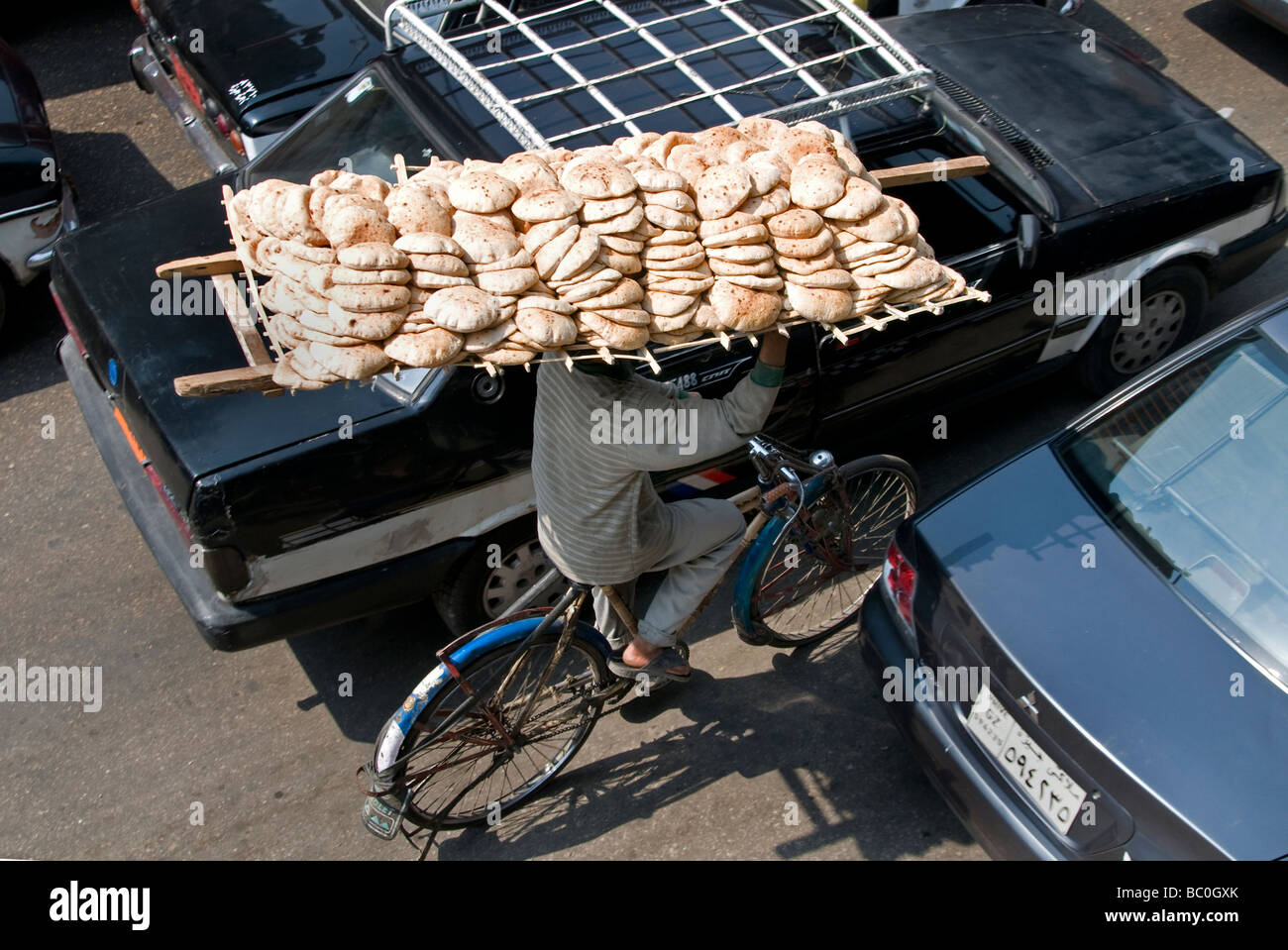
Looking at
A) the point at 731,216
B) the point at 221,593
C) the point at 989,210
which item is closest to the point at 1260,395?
the point at 989,210

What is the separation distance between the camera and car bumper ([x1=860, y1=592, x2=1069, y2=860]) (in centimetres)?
291

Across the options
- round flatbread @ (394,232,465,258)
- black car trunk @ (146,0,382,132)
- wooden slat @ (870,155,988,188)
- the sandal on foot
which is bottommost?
the sandal on foot

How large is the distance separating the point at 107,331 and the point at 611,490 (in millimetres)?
1834

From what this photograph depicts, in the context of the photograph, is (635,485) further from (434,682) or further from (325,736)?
(325,736)

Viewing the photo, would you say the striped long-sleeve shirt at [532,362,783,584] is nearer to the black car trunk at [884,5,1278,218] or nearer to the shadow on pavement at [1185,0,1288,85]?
the black car trunk at [884,5,1278,218]

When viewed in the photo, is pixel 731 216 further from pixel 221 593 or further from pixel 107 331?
pixel 107 331

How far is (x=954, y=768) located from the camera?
10.2 ft

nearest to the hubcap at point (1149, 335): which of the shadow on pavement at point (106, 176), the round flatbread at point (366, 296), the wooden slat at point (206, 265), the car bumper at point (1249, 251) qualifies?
the car bumper at point (1249, 251)

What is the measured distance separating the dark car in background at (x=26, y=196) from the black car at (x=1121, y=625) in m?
4.35

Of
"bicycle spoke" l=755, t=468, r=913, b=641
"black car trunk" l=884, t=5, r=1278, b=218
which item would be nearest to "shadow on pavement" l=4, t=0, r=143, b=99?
"black car trunk" l=884, t=5, r=1278, b=218

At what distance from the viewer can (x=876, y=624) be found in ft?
11.3

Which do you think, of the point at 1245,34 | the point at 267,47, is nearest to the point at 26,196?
the point at 267,47

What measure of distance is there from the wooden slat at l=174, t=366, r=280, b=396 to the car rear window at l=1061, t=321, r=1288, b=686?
90.7 inches

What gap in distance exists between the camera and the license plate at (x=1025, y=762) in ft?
9.14
